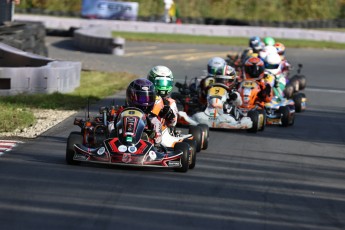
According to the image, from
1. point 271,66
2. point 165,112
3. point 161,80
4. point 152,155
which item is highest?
point 161,80

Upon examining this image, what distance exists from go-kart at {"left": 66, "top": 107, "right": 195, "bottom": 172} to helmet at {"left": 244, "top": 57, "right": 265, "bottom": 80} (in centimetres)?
582

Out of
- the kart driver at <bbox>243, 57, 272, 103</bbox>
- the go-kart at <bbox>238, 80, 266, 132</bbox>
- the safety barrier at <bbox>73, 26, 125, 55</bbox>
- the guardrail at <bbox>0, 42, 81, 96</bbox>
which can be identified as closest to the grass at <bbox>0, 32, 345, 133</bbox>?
the guardrail at <bbox>0, 42, 81, 96</bbox>

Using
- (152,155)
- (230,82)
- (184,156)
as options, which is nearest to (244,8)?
(230,82)

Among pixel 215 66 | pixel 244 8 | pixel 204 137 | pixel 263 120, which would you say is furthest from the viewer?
pixel 244 8

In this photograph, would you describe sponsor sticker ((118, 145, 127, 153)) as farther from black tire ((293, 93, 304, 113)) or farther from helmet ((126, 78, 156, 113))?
black tire ((293, 93, 304, 113))

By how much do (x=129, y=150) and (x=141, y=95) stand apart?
87 cm

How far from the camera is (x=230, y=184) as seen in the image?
10086 mm

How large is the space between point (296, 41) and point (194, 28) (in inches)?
152

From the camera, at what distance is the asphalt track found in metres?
8.19

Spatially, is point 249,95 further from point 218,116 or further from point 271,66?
point 271,66

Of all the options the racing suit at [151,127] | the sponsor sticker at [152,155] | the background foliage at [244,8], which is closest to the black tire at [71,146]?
the racing suit at [151,127]

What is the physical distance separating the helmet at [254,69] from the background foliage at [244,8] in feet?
86.4

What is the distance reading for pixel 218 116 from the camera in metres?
14.4

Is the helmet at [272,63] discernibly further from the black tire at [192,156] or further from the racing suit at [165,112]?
the black tire at [192,156]
